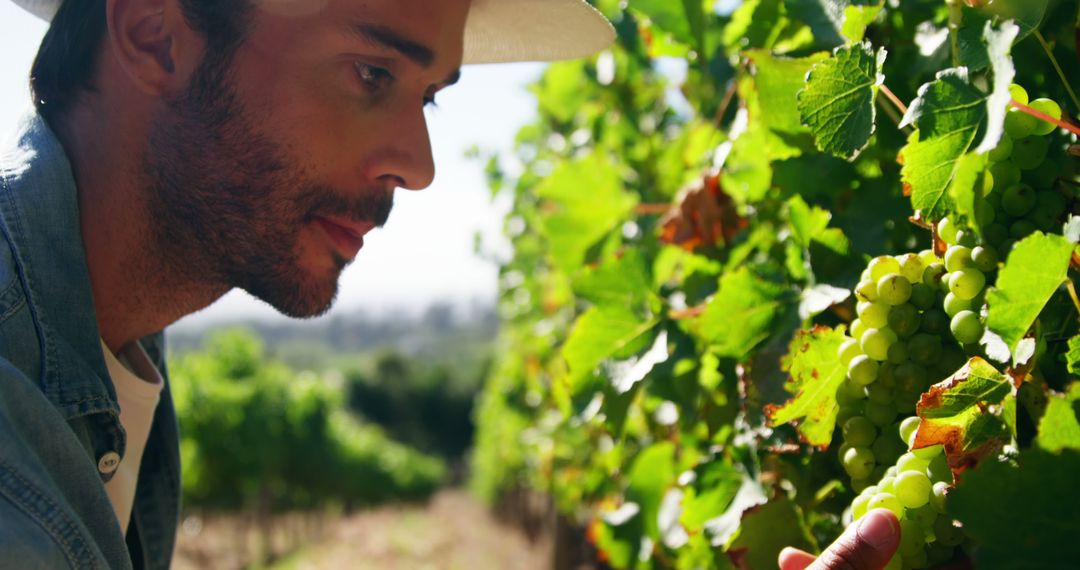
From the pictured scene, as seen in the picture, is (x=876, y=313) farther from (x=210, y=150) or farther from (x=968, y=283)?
(x=210, y=150)

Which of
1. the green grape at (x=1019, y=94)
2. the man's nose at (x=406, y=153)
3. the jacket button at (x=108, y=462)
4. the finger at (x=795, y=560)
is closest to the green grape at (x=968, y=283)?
the green grape at (x=1019, y=94)

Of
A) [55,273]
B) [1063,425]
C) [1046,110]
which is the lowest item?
[55,273]

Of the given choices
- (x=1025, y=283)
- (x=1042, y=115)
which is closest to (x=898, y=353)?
(x=1025, y=283)

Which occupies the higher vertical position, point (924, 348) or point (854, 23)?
point (854, 23)

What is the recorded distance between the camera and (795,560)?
42.3 inches

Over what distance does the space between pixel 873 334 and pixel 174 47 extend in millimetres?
1591

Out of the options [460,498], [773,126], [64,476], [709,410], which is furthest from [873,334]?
[460,498]

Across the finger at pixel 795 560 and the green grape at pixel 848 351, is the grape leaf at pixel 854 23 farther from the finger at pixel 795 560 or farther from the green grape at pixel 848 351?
the finger at pixel 795 560

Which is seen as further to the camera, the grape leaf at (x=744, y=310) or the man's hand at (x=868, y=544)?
the grape leaf at (x=744, y=310)

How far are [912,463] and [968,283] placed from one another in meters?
0.23

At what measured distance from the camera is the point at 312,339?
118 metres

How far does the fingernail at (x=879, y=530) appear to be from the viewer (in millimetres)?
926

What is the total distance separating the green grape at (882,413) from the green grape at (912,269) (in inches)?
6.9

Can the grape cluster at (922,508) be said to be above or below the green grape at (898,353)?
below
